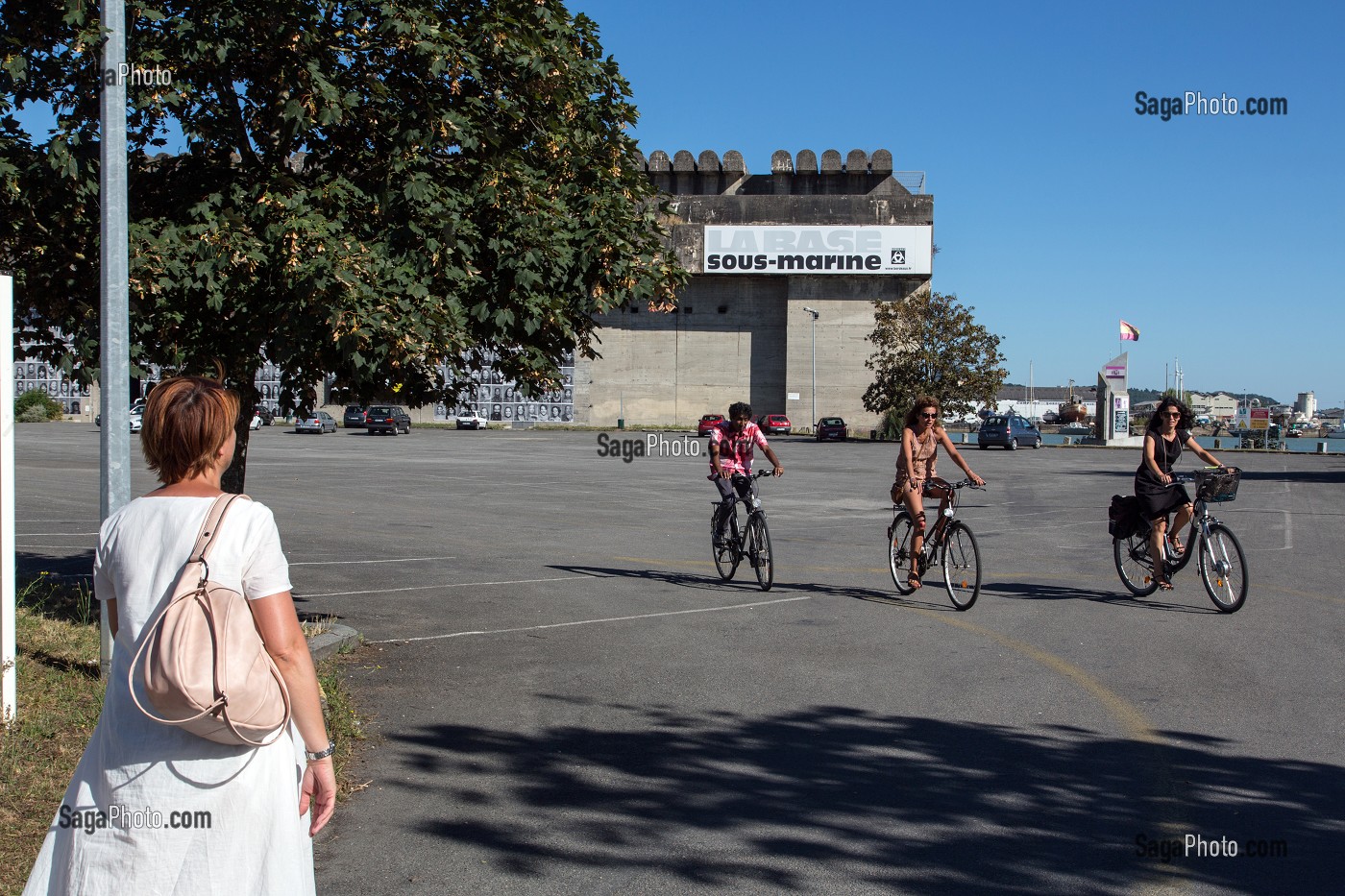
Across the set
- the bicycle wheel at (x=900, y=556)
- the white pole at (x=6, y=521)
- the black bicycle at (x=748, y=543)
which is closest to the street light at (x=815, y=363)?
the black bicycle at (x=748, y=543)

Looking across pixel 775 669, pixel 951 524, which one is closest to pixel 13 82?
pixel 775 669

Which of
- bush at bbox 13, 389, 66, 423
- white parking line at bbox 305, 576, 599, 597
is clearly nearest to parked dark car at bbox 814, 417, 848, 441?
bush at bbox 13, 389, 66, 423

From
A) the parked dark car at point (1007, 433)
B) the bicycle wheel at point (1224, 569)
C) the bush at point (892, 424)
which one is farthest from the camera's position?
the bush at point (892, 424)

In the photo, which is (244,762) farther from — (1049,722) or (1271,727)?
(1271,727)

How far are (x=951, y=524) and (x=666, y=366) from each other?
66.2m

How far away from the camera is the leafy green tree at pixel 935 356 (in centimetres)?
6481

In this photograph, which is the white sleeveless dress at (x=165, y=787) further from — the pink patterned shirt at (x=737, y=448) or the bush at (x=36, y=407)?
the bush at (x=36, y=407)

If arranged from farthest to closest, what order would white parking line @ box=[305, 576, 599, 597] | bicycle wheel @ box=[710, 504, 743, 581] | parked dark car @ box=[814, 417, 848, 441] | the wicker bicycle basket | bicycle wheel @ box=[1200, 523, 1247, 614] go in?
parked dark car @ box=[814, 417, 848, 441] → bicycle wheel @ box=[710, 504, 743, 581] → white parking line @ box=[305, 576, 599, 597] → the wicker bicycle basket → bicycle wheel @ box=[1200, 523, 1247, 614]

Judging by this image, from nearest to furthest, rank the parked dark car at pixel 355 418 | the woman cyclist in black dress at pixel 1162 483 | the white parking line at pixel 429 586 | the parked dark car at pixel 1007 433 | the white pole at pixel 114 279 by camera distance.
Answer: the white pole at pixel 114 279
the woman cyclist in black dress at pixel 1162 483
the white parking line at pixel 429 586
the parked dark car at pixel 1007 433
the parked dark car at pixel 355 418

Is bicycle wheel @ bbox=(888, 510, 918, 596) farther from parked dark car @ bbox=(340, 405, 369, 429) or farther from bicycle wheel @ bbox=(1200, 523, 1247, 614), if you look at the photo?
parked dark car @ bbox=(340, 405, 369, 429)

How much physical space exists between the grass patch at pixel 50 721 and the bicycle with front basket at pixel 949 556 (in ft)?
17.0

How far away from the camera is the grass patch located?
4.65 m

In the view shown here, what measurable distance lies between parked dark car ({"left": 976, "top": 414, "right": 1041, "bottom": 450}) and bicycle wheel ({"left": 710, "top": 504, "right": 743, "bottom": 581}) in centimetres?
4512

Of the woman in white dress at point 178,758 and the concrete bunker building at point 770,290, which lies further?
the concrete bunker building at point 770,290
